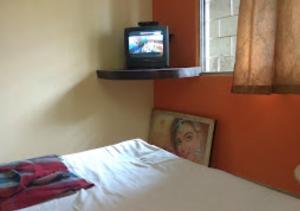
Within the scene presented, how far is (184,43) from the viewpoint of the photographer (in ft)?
9.19

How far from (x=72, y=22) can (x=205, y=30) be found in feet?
3.60

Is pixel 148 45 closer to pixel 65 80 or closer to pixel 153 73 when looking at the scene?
pixel 153 73

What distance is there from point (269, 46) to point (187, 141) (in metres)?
1.09

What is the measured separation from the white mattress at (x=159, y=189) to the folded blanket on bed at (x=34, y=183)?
0.19 ft

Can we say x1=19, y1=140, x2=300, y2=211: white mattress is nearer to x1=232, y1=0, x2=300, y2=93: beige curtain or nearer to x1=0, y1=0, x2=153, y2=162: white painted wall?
x1=232, y1=0, x2=300, y2=93: beige curtain

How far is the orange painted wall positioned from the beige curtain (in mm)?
196

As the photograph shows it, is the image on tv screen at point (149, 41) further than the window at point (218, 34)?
Yes

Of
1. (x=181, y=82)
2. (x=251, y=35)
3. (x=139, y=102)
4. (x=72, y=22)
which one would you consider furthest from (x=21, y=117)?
(x=251, y=35)

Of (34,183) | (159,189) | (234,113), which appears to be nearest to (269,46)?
(234,113)

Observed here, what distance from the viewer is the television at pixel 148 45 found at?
2648 millimetres

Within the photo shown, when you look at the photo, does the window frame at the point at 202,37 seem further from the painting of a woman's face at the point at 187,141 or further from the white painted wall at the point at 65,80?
the white painted wall at the point at 65,80

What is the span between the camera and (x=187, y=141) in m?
2.71

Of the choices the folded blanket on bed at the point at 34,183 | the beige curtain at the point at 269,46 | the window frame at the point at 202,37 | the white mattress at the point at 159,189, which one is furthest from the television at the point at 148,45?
the folded blanket on bed at the point at 34,183

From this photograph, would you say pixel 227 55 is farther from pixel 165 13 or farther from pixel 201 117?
pixel 165 13
